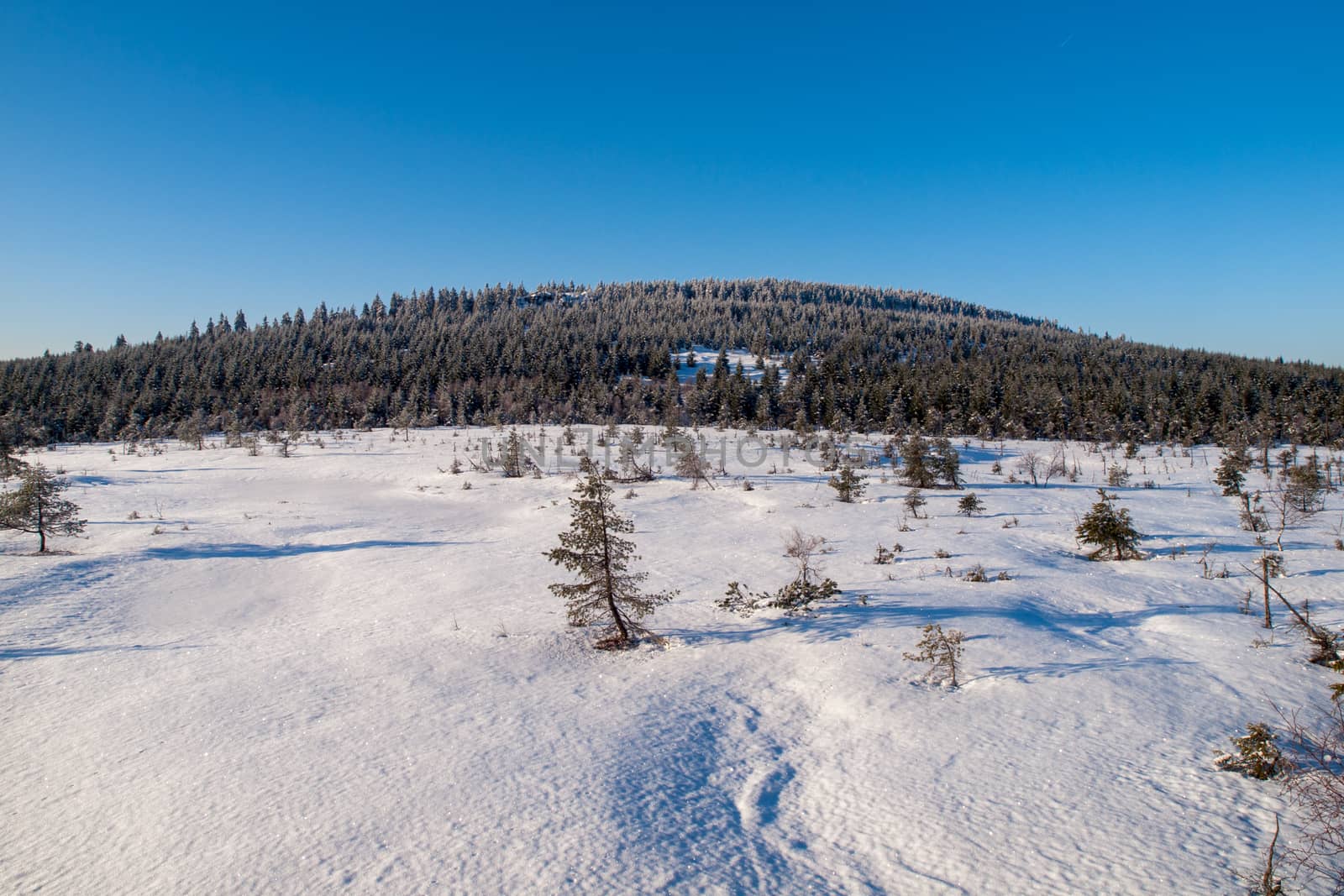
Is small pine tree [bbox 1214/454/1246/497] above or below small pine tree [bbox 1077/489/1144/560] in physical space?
above

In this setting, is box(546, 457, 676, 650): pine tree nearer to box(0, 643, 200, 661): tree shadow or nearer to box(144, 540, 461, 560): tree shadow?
box(0, 643, 200, 661): tree shadow

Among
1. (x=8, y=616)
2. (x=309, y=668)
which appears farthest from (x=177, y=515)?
(x=309, y=668)

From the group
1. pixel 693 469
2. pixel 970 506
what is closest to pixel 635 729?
pixel 970 506

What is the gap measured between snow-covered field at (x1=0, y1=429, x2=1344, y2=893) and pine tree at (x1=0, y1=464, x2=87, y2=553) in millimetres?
1642

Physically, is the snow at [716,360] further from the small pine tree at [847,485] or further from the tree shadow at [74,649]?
the tree shadow at [74,649]

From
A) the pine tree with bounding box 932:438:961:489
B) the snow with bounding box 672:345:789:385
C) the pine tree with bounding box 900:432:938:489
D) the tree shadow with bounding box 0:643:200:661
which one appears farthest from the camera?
the snow with bounding box 672:345:789:385

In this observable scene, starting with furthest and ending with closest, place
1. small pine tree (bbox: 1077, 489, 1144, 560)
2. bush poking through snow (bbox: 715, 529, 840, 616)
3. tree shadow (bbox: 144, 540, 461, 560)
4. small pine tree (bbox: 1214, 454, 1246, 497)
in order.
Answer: small pine tree (bbox: 1214, 454, 1246, 497), tree shadow (bbox: 144, 540, 461, 560), small pine tree (bbox: 1077, 489, 1144, 560), bush poking through snow (bbox: 715, 529, 840, 616)

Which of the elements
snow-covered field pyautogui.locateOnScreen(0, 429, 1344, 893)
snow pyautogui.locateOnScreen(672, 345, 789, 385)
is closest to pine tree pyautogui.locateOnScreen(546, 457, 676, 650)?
snow-covered field pyautogui.locateOnScreen(0, 429, 1344, 893)

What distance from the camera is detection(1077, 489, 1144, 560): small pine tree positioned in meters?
13.9

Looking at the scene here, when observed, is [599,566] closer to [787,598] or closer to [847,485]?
[787,598]

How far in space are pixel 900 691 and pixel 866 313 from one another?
6615 inches

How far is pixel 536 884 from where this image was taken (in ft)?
14.4

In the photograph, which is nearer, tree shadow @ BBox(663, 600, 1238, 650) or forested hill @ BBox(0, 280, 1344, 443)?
tree shadow @ BBox(663, 600, 1238, 650)

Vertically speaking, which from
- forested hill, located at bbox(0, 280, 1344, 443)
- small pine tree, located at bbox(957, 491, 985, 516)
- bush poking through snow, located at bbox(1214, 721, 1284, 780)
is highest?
forested hill, located at bbox(0, 280, 1344, 443)
